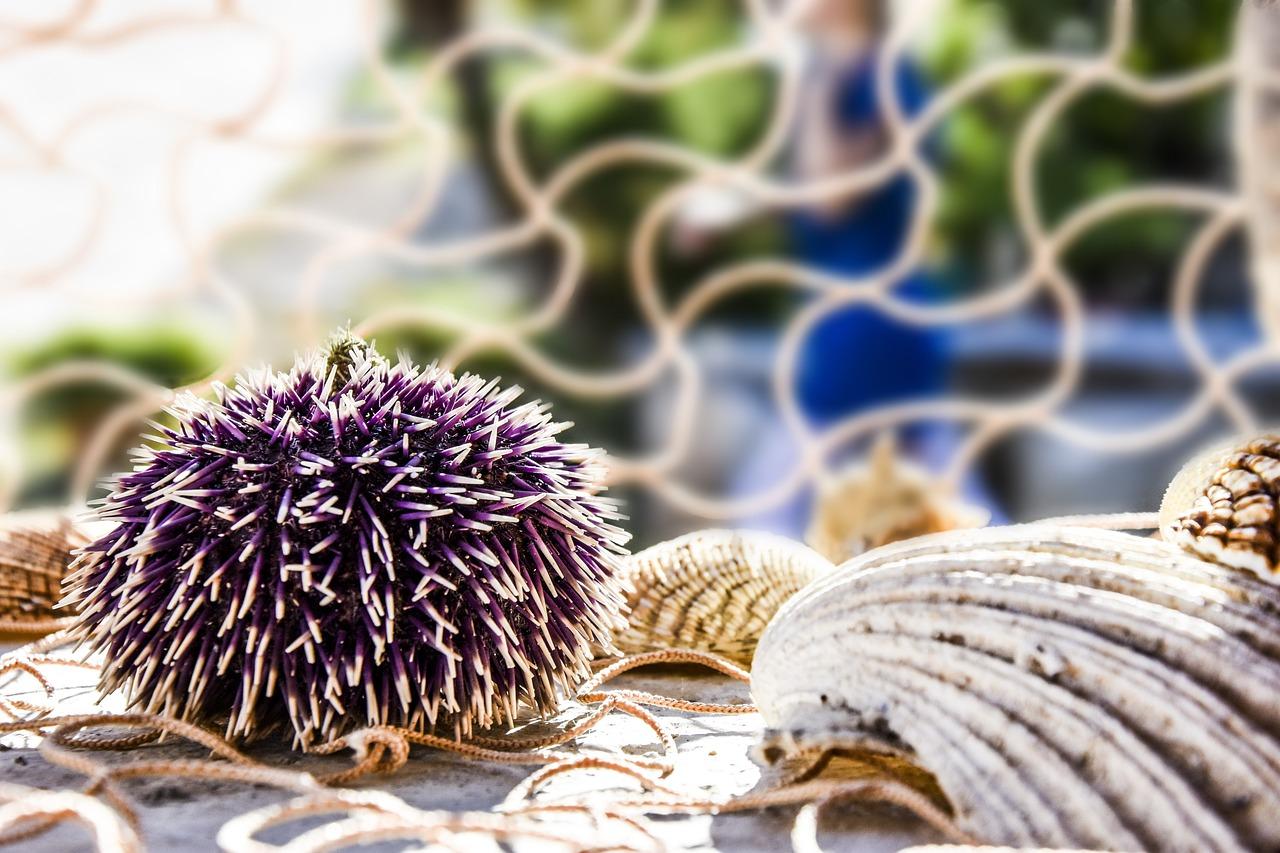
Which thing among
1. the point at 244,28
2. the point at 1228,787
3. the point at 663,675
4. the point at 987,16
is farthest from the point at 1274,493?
the point at 987,16

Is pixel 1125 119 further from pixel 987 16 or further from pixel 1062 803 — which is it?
pixel 1062 803

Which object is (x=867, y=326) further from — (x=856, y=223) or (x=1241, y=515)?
(x=1241, y=515)

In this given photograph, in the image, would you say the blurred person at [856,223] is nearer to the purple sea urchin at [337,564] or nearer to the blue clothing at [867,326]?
the blue clothing at [867,326]

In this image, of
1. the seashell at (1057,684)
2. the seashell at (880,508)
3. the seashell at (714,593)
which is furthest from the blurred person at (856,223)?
the seashell at (1057,684)

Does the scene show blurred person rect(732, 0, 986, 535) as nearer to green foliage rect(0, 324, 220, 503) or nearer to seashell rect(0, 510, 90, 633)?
seashell rect(0, 510, 90, 633)

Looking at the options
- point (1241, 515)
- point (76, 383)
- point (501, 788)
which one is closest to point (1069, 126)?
point (76, 383)
